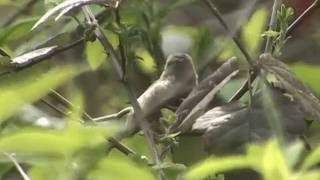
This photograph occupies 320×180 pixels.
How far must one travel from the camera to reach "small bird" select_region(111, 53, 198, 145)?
711 mm

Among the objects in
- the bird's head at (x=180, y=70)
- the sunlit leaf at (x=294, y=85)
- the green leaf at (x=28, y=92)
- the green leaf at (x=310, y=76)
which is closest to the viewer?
the green leaf at (x=28, y=92)

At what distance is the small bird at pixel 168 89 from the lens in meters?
0.71

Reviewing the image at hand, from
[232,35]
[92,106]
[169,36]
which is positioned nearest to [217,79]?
[232,35]

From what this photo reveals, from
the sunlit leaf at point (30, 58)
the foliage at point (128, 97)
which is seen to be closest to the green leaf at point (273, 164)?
the foliage at point (128, 97)

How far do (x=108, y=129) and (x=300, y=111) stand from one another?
0.26m

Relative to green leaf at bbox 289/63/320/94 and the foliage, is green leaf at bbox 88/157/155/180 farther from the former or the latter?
green leaf at bbox 289/63/320/94

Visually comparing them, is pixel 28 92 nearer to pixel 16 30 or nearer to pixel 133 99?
pixel 133 99

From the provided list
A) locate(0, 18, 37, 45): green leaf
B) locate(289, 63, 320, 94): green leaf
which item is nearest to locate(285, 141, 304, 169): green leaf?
locate(289, 63, 320, 94): green leaf

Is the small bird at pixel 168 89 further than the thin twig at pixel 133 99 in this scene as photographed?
Yes

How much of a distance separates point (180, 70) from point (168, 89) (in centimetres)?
4

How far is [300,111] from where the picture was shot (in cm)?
59

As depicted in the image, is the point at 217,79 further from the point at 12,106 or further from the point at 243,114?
the point at 12,106

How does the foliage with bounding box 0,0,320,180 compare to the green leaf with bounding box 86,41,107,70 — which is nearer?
the foliage with bounding box 0,0,320,180

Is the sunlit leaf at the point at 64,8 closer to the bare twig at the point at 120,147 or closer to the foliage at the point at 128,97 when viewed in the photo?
the foliage at the point at 128,97
